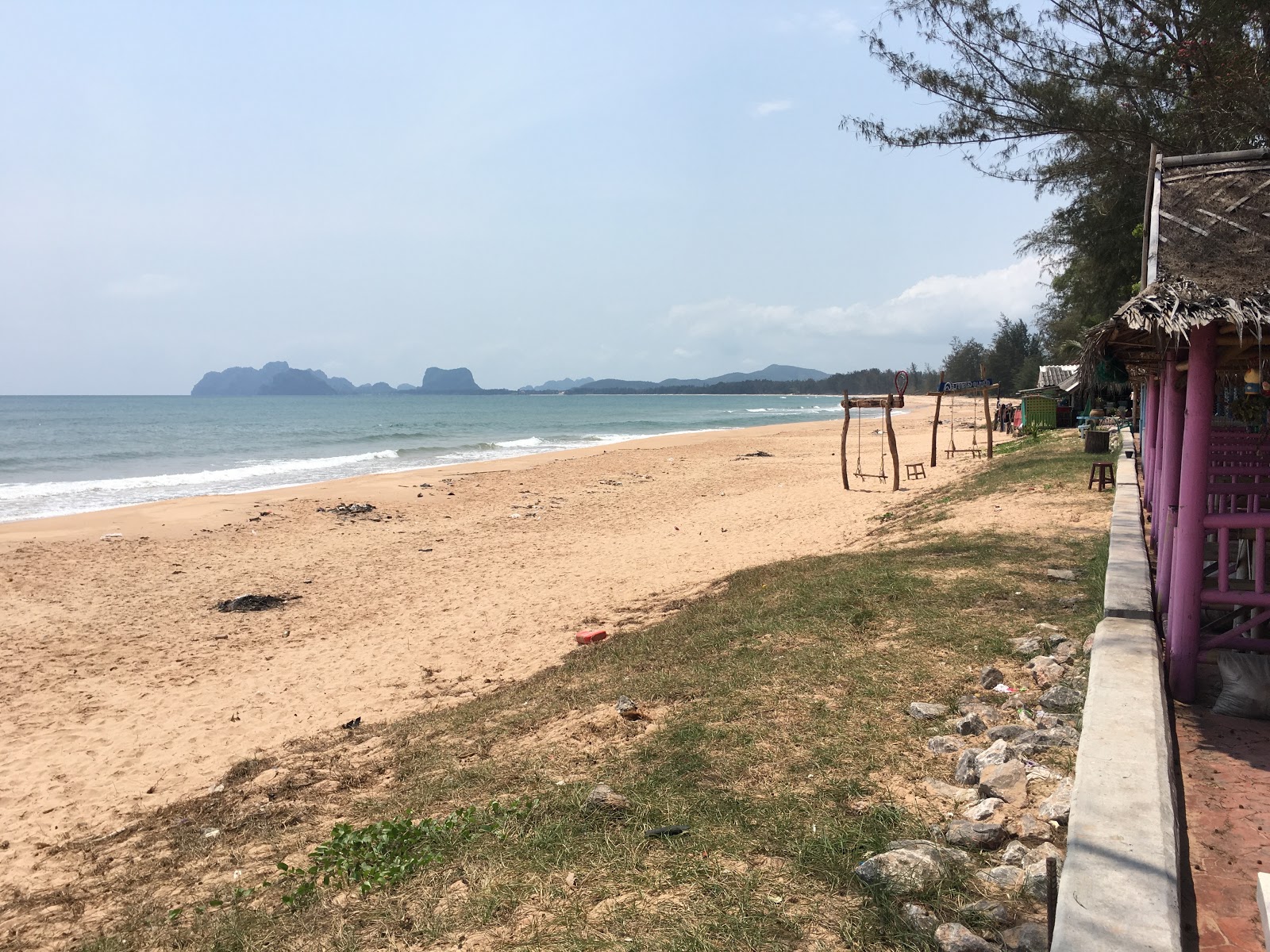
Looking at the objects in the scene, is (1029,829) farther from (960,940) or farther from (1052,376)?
(1052,376)

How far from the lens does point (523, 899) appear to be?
10.3 feet

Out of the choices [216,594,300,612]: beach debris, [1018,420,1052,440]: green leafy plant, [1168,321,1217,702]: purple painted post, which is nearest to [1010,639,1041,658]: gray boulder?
A: [1168,321,1217,702]: purple painted post

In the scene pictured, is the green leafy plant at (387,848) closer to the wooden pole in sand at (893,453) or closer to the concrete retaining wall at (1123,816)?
the concrete retaining wall at (1123,816)

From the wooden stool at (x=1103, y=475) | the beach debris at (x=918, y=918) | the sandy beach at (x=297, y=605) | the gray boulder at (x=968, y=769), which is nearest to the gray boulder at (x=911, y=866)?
the beach debris at (x=918, y=918)

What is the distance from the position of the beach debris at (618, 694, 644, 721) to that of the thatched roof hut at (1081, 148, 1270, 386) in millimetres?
3386

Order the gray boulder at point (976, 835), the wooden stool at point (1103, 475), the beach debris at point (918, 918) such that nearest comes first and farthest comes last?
the beach debris at point (918, 918) → the gray boulder at point (976, 835) → the wooden stool at point (1103, 475)

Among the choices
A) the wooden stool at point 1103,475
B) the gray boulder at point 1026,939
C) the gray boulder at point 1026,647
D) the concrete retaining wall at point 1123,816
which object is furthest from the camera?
the wooden stool at point 1103,475

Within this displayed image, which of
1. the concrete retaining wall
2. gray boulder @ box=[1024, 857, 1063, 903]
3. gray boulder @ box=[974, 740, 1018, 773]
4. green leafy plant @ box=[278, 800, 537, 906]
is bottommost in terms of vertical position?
green leafy plant @ box=[278, 800, 537, 906]

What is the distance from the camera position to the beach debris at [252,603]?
422 inches

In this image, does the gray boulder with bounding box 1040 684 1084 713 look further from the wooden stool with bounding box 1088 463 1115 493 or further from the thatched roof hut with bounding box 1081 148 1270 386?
the wooden stool with bounding box 1088 463 1115 493

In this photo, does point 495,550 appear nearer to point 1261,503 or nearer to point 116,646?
point 116,646

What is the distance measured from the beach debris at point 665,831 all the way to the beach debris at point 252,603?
8.65 m

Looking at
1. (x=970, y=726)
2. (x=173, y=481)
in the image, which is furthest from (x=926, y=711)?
(x=173, y=481)

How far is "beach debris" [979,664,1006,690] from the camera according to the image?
487cm
